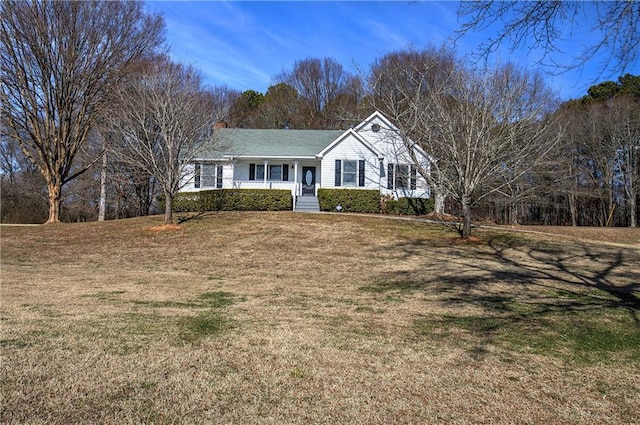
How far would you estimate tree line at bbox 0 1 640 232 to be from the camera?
54.9 ft

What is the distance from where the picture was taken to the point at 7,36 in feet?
68.1

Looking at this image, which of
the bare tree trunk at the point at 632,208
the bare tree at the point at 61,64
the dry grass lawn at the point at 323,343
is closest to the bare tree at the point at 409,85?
the dry grass lawn at the point at 323,343

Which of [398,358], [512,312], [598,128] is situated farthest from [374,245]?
[598,128]

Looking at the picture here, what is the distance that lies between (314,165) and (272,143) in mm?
3220

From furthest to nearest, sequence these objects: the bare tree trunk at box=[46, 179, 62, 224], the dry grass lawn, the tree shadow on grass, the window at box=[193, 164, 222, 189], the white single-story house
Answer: the window at box=[193, 164, 222, 189]
the white single-story house
the bare tree trunk at box=[46, 179, 62, 224]
the tree shadow on grass
the dry grass lawn

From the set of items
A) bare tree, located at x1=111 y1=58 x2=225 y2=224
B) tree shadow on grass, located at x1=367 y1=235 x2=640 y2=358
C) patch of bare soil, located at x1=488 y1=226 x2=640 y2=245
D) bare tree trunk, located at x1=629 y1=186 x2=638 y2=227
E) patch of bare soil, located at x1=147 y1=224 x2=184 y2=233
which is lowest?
tree shadow on grass, located at x1=367 y1=235 x2=640 y2=358

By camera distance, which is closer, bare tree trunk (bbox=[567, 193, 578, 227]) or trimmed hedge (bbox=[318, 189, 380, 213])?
trimmed hedge (bbox=[318, 189, 380, 213])

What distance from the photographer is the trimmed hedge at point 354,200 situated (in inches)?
963

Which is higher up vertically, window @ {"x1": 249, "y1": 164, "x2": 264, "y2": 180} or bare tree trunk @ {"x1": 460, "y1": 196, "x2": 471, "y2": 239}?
window @ {"x1": 249, "y1": 164, "x2": 264, "y2": 180}

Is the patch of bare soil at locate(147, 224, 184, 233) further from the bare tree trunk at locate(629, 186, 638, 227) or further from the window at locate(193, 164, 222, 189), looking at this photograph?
the bare tree trunk at locate(629, 186, 638, 227)

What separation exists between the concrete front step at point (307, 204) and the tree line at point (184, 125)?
530 cm

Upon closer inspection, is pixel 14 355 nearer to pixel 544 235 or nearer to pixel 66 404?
pixel 66 404

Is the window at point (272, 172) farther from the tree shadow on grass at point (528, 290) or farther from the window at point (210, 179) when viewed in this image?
the tree shadow on grass at point (528, 290)

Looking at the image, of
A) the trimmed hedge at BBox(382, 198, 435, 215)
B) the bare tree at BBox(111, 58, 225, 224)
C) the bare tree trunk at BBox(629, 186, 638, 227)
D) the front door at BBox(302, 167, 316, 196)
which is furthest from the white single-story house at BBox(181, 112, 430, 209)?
the bare tree trunk at BBox(629, 186, 638, 227)
